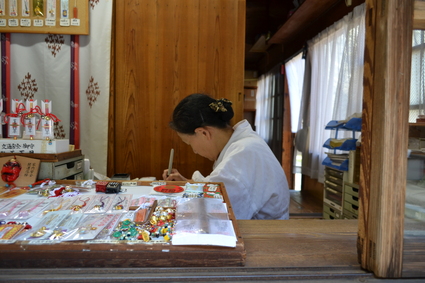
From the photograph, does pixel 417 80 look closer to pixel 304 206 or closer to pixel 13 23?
pixel 13 23

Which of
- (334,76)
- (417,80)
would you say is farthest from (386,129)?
(334,76)

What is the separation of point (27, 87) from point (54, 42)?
39 cm

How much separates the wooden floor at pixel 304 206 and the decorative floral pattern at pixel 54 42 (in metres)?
2.72

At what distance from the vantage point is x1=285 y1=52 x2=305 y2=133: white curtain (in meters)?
4.55

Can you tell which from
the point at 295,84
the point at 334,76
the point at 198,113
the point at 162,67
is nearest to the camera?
the point at 198,113

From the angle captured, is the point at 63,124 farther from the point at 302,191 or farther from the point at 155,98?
the point at 302,191

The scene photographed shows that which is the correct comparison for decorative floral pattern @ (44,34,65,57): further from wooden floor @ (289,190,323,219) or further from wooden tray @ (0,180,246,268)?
wooden floor @ (289,190,323,219)

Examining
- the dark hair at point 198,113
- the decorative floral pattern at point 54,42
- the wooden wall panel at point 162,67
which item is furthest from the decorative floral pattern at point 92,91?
the dark hair at point 198,113

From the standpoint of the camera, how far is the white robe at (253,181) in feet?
4.00

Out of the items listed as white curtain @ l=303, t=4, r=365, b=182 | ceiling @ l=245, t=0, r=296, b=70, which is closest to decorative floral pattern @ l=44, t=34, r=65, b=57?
white curtain @ l=303, t=4, r=365, b=182

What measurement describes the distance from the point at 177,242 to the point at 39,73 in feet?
6.91

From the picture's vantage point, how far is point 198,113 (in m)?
1.48

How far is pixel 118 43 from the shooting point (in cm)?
209

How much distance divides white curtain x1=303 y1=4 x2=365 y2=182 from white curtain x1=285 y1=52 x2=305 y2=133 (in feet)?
1.82
